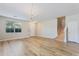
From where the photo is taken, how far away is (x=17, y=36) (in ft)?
8.97

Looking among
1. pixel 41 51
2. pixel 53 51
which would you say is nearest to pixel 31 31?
pixel 41 51

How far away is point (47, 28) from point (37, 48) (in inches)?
27.4

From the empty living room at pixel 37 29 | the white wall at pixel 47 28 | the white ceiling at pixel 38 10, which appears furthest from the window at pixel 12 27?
the white wall at pixel 47 28

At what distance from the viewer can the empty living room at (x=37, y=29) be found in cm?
254

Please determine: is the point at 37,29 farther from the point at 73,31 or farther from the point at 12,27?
the point at 73,31

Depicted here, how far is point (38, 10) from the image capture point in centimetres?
268

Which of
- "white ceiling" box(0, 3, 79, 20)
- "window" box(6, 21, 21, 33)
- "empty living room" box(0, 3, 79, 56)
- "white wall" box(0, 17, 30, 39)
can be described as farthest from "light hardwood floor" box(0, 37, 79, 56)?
"white ceiling" box(0, 3, 79, 20)

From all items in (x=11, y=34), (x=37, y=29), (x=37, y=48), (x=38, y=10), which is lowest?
(x=37, y=48)

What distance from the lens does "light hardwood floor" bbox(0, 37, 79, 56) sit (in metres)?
2.56

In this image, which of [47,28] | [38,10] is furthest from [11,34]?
[47,28]

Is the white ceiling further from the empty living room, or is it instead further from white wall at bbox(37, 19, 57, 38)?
white wall at bbox(37, 19, 57, 38)

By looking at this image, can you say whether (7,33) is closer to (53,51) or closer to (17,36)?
(17,36)

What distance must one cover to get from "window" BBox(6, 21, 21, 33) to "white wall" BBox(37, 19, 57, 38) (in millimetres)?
585

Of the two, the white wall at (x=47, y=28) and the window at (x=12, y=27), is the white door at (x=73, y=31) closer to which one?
the white wall at (x=47, y=28)
